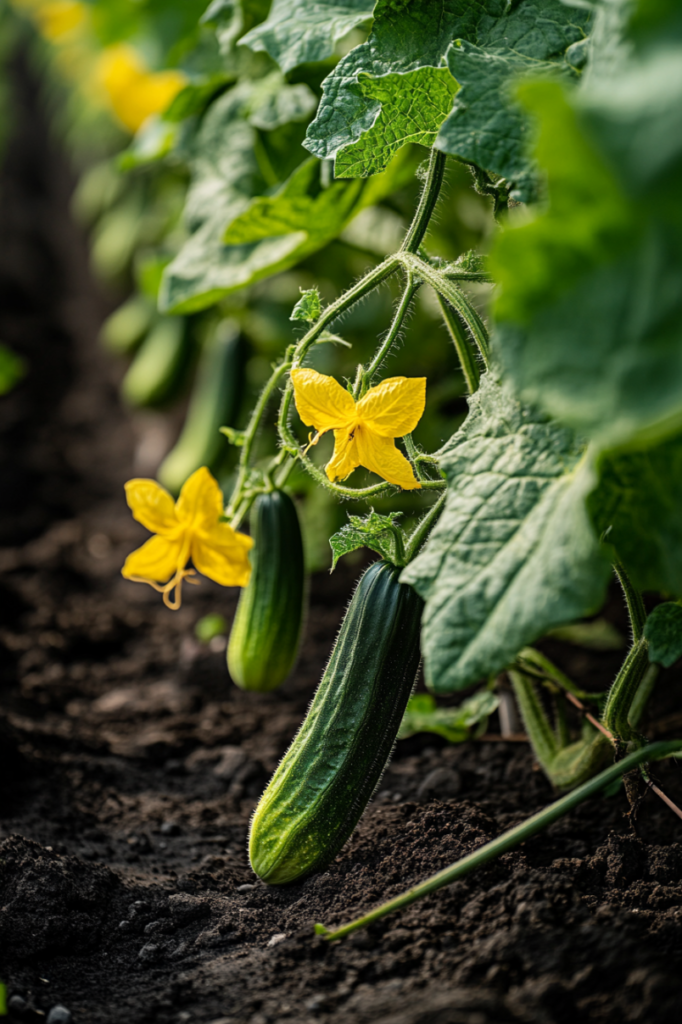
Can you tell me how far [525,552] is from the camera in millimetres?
1081

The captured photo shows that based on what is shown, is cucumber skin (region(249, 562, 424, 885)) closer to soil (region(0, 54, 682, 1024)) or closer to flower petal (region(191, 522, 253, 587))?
soil (region(0, 54, 682, 1024))

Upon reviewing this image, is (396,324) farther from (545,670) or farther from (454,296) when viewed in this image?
(545,670)

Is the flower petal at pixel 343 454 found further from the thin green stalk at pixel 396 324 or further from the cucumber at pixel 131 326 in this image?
the cucumber at pixel 131 326

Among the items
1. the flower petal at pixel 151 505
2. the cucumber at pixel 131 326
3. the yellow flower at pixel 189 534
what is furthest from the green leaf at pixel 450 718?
the cucumber at pixel 131 326

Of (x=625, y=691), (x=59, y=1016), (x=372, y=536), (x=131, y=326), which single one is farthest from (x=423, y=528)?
(x=131, y=326)

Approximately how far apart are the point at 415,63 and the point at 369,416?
25.1 inches

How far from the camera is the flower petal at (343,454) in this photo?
1378 millimetres

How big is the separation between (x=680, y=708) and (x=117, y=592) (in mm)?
2113

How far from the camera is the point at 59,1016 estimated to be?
1.27 m

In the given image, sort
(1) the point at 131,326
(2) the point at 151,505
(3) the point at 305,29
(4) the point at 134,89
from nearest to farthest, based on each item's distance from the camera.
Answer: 1. (2) the point at 151,505
2. (3) the point at 305,29
3. (4) the point at 134,89
4. (1) the point at 131,326

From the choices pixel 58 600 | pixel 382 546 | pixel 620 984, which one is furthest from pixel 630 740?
pixel 58 600

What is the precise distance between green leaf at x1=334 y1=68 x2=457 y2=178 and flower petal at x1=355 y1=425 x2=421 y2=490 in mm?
481

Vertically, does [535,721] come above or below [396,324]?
below

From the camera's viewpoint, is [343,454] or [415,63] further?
[415,63]
